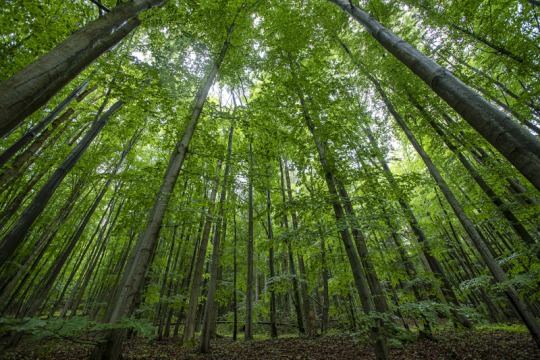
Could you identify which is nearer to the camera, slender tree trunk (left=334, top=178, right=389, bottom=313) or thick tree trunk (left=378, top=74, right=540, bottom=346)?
slender tree trunk (left=334, top=178, right=389, bottom=313)

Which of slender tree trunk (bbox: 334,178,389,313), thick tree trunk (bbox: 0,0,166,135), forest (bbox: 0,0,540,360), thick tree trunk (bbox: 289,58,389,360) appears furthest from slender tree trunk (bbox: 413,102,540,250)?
thick tree trunk (bbox: 0,0,166,135)

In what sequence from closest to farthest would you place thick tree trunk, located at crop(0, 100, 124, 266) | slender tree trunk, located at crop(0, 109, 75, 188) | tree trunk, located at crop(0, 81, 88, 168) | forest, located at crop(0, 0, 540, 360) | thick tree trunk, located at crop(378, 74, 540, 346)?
forest, located at crop(0, 0, 540, 360)
tree trunk, located at crop(0, 81, 88, 168)
thick tree trunk, located at crop(0, 100, 124, 266)
slender tree trunk, located at crop(0, 109, 75, 188)
thick tree trunk, located at crop(378, 74, 540, 346)

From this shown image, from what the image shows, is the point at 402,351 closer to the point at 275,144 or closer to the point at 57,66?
the point at 275,144

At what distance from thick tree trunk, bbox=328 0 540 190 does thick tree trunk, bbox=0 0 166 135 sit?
4.02m

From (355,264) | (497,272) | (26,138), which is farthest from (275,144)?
(497,272)

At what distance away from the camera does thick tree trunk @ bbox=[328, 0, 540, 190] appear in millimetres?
1640

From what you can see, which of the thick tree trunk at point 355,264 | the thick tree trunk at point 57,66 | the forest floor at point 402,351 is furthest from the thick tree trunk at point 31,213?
the thick tree trunk at point 355,264

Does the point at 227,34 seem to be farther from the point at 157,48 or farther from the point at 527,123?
the point at 527,123

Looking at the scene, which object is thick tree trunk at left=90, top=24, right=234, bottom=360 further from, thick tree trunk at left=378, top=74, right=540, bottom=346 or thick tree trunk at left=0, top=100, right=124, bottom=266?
thick tree trunk at left=378, top=74, right=540, bottom=346

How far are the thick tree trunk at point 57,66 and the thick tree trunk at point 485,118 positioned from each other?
13.2ft

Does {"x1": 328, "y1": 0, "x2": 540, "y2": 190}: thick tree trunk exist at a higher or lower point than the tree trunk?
lower

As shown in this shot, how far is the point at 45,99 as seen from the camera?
2.39 m

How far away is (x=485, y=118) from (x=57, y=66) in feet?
13.9

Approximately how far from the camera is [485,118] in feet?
6.35
